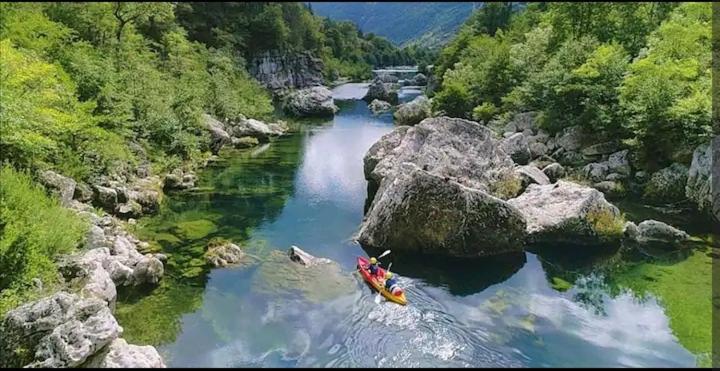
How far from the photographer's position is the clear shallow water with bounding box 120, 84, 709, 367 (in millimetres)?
15836

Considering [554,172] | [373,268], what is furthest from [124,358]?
[554,172]

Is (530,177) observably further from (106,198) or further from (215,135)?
(215,135)

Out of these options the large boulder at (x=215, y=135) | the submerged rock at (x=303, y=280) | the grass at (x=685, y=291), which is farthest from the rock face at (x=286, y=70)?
the grass at (x=685, y=291)

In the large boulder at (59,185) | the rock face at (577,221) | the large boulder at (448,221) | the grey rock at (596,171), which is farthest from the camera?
the grey rock at (596,171)

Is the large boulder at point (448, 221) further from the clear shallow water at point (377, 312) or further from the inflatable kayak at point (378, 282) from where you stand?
the inflatable kayak at point (378, 282)

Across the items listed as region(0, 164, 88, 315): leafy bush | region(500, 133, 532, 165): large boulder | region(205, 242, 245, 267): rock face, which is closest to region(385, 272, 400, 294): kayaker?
region(205, 242, 245, 267): rock face

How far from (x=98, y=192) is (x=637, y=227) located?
25767 millimetres

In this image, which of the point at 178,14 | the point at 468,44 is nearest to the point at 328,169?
the point at 468,44

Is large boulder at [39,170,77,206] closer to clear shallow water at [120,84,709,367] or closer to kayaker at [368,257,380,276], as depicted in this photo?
clear shallow water at [120,84,709,367]

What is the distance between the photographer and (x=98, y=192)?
2592cm

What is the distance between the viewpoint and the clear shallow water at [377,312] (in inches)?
623

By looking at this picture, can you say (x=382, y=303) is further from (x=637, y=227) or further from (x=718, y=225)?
(x=718, y=225)

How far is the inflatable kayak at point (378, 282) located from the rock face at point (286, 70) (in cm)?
7485

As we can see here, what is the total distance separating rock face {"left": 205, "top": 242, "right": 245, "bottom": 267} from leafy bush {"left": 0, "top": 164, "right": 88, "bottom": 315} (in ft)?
16.4
